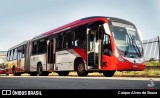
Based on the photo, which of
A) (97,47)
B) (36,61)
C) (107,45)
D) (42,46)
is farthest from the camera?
(36,61)

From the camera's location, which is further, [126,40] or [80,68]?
[80,68]

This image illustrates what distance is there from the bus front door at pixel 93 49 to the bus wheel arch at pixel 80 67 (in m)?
0.50

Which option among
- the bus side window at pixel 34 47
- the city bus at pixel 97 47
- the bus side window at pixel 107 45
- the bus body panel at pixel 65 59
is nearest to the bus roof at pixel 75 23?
the city bus at pixel 97 47

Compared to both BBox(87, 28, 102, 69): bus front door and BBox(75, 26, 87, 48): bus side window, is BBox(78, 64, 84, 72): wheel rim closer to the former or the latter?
BBox(87, 28, 102, 69): bus front door

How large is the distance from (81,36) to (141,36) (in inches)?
114

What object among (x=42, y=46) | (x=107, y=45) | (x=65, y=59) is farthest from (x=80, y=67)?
(x=42, y=46)

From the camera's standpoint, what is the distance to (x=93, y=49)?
1446cm

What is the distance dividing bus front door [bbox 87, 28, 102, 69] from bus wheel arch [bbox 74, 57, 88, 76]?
19.6 inches

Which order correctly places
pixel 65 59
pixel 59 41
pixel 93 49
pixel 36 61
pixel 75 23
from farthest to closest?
pixel 36 61 < pixel 59 41 < pixel 65 59 < pixel 75 23 < pixel 93 49

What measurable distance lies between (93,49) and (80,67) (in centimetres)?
→ 142

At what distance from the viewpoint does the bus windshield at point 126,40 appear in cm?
1385

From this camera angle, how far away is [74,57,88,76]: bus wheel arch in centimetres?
1507

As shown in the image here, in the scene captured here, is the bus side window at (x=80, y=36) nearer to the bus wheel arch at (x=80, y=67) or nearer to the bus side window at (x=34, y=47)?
the bus wheel arch at (x=80, y=67)

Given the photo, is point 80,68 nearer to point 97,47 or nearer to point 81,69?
point 81,69
